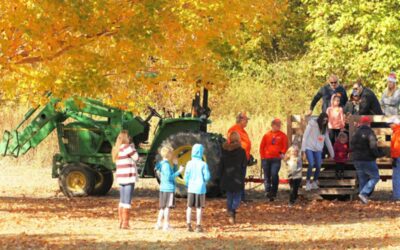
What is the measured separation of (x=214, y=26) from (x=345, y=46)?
49.2 feet

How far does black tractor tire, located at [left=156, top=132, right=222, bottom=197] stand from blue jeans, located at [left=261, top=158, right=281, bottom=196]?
97 centimetres

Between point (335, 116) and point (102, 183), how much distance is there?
204 inches

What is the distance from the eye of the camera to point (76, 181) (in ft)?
80.4

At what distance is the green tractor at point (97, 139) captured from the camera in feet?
78.8

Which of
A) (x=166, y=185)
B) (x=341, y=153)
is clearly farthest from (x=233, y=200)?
(x=341, y=153)

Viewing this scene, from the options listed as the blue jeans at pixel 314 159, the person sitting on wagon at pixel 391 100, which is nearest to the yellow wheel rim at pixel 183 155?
the blue jeans at pixel 314 159

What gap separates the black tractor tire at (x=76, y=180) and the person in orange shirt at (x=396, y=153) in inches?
247

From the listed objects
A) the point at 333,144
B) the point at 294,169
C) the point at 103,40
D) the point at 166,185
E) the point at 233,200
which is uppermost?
the point at 103,40

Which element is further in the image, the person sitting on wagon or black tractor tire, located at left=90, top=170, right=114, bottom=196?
black tractor tire, located at left=90, top=170, right=114, bottom=196

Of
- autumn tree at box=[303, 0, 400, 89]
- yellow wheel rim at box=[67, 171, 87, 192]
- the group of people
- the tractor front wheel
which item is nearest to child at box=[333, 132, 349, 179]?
the group of people

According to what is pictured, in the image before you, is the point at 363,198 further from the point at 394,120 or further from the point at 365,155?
the point at 394,120

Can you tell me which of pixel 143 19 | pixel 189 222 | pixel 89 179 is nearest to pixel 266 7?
pixel 89 179

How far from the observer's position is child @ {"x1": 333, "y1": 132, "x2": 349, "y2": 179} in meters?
23.8

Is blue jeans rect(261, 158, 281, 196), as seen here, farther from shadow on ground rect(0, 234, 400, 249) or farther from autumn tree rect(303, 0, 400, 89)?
autumn tree rect(303, 0, 400, 89)
